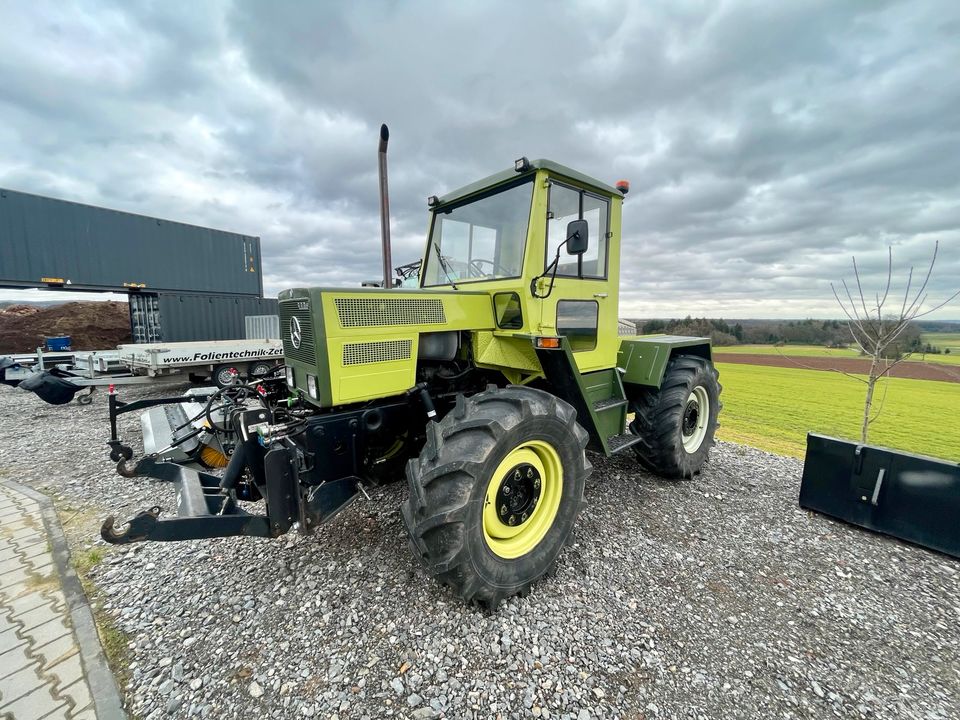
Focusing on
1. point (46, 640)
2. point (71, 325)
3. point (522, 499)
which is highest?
point (71, 325)

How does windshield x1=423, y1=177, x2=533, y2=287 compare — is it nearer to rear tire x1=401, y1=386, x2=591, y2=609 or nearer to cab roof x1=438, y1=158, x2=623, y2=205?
cab roof x1=438, y1=158, x2=623, y2=205

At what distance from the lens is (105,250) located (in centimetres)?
1150

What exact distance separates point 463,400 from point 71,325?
768 inches

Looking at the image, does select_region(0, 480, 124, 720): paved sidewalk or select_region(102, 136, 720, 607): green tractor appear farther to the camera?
select_region(102, 136, 720, 607): green tractor

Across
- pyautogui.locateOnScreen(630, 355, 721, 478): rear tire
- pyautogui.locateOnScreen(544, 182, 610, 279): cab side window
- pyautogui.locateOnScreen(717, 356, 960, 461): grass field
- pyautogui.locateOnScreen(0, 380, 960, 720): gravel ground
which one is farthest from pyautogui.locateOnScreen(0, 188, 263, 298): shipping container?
pyautogui.locateOnScreen(717, 356, 960, 461): grass field

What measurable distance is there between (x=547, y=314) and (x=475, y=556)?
5.91 feet

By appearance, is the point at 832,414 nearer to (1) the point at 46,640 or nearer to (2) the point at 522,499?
(2) the point at 522,499

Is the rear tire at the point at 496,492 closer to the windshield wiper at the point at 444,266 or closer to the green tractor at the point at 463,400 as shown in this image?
the green tractor at the point at 463,400

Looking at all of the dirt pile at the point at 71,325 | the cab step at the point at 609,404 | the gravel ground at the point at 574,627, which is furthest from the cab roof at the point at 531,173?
the dirt pile at the point at 71,325

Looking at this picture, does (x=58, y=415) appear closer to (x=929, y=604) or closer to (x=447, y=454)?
(x=447, y=454)

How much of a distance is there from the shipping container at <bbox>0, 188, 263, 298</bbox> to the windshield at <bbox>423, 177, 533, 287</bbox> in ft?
40.3

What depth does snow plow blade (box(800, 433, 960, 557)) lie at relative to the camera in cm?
301

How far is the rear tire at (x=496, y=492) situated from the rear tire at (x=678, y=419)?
1.70 meters

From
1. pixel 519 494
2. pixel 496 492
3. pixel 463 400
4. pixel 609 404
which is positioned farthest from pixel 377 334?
pixel 609 404
